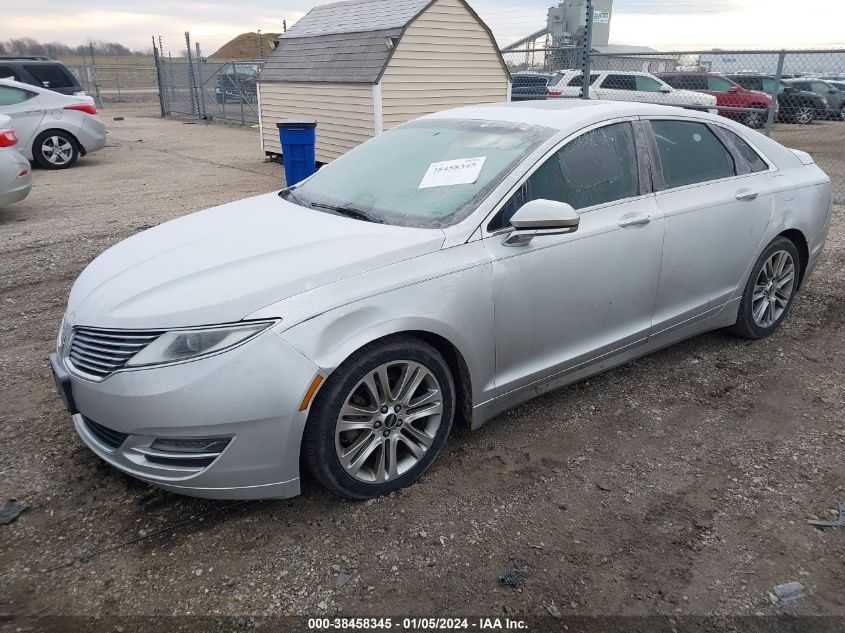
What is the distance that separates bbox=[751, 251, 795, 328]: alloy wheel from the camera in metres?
4.40

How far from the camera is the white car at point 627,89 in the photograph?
16234 mm

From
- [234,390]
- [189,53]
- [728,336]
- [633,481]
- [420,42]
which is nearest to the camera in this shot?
[234,390]

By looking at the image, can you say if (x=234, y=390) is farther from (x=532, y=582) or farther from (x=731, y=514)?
(x=731, y=514)

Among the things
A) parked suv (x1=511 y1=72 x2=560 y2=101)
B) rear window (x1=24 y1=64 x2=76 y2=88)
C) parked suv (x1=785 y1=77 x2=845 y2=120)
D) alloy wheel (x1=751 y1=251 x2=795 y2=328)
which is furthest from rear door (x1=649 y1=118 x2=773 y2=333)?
parked suv (x1=785 y1=77 x2=845 y2=120)

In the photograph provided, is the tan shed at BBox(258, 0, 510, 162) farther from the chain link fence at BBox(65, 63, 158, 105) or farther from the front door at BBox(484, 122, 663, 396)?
the chain link fence at BBox(65, 63, 158, 105)

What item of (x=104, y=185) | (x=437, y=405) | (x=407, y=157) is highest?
(x=407, y=157)

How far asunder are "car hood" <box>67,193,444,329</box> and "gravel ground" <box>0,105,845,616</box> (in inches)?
33.7

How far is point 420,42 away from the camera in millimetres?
10609

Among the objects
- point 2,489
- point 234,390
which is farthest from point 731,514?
point 2,489

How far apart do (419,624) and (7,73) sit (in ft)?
47.1

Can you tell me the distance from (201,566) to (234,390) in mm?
697

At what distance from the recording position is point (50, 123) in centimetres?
1189

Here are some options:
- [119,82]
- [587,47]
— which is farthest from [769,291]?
[119,82]

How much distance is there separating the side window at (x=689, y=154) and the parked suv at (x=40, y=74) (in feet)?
42.5
